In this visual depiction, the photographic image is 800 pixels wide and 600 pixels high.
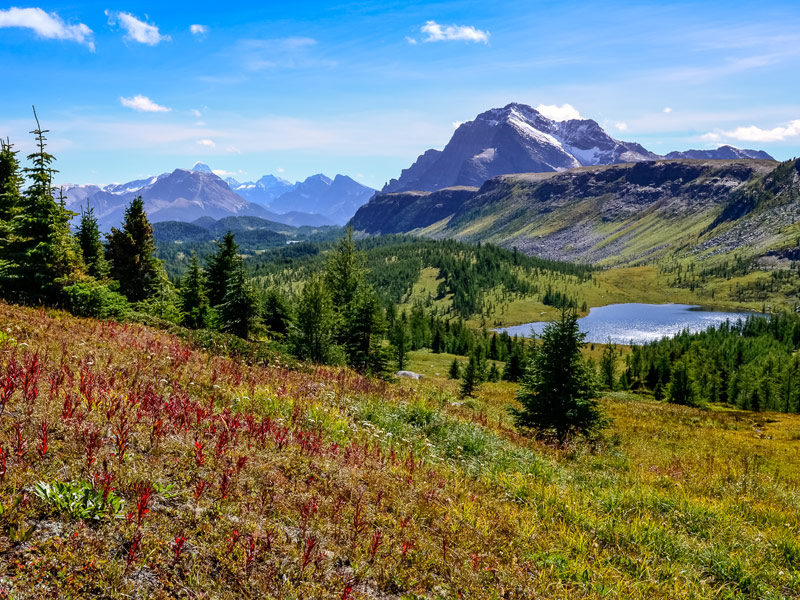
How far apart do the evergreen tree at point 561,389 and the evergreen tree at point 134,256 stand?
1339 inches

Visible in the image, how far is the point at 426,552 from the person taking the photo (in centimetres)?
556

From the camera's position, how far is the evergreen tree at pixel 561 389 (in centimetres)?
1784

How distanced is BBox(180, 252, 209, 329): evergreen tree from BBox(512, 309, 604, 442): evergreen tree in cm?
3141

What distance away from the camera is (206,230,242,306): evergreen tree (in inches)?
1708

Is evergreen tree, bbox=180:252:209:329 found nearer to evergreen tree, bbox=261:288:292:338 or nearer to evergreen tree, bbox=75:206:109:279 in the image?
evergreen tree, bbox=261:288:292:338

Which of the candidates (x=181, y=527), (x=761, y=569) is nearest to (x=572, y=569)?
(x=761, y=569)

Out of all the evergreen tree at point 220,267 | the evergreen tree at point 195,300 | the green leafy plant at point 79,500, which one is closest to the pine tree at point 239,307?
the evergreen tree at point 195,300

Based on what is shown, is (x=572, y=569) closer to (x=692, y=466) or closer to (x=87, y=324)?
(x=692, y=466)

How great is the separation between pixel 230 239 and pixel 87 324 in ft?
108

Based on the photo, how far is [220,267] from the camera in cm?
4425

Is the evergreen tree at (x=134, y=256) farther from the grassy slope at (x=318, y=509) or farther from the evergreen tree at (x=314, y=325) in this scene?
the grassy slope at (x=318, y=509)

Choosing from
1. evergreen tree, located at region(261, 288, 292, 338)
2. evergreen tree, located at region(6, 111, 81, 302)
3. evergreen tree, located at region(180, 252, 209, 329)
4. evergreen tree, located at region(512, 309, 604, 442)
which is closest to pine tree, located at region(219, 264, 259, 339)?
evergreen tree, located at region(180, 252, 209, 329)

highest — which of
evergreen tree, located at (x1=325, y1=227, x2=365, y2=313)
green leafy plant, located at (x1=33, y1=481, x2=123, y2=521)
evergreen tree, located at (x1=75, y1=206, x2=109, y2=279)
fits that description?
evergreen tree, located at (x1=75, y1=206, x2=109, y2=279)

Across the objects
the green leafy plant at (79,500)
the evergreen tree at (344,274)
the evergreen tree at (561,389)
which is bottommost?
the evergreen tree at (561,389)
